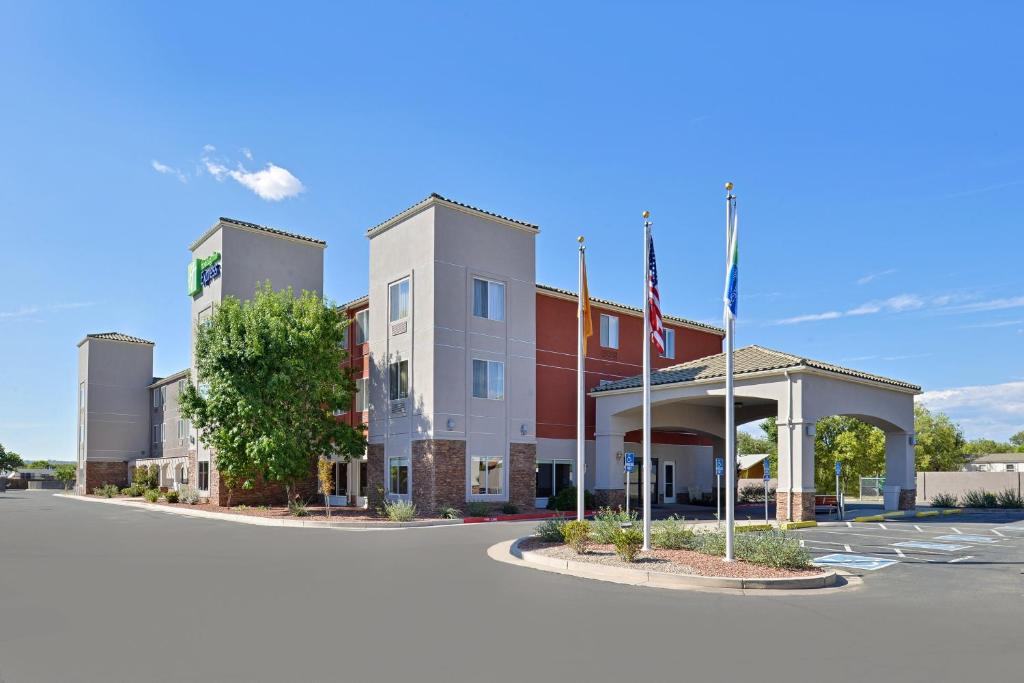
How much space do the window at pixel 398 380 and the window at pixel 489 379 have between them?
2.78m

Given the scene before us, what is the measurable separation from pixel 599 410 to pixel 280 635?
26572 millimetres

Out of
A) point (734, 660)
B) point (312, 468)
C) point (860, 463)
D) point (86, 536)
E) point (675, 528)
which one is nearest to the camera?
point (734, 660)

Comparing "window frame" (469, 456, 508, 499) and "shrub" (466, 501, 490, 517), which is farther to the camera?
"window frame" (469, 456, 508, 499)

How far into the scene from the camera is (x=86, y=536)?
76.0 ft

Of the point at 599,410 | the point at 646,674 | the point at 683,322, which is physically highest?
the point at 683,322

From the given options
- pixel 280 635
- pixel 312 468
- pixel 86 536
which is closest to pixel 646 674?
pixel 280 635

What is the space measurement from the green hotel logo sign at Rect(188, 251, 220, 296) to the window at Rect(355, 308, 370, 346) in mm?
7198

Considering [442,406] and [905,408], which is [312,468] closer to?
[442,406]

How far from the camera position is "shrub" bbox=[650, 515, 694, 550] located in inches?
661

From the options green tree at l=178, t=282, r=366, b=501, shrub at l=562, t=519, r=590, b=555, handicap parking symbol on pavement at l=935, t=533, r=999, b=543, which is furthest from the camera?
green tree at l=178, t=282, r=366, b=501

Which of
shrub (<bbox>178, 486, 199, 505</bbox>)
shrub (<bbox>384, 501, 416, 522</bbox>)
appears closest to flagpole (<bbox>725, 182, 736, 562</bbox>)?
shrub (<bbox>384, 501, 416, 522</bbox>)

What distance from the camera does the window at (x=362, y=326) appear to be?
37062 mm

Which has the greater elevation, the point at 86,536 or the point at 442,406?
the point at 442,406

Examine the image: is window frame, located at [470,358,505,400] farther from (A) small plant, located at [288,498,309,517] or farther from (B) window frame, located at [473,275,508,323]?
(A) small plant, located at [288,498,309,517]
